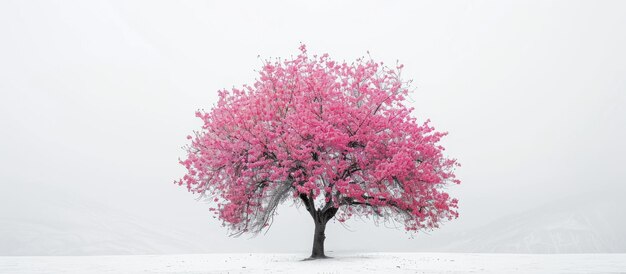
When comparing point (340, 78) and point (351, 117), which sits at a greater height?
point (340, 78)

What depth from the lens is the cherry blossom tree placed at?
2305cm

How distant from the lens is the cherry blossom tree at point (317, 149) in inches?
907

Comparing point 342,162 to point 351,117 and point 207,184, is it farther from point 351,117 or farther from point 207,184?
point 207,184

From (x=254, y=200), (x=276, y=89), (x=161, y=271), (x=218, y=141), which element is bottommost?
(x=161, y=271)

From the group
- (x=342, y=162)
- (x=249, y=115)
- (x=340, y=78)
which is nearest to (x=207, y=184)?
(x=249, y=115)

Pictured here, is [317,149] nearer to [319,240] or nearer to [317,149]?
[317,149]

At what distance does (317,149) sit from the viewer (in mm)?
24016

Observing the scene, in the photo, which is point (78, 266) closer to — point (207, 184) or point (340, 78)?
point (207, 184)

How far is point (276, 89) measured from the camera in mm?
25047

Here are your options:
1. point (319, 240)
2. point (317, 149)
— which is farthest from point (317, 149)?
point (319, 240)

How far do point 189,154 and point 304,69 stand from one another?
23.2 ft

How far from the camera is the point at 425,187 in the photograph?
2448 centimetres

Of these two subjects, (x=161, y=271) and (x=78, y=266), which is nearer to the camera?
(x=161, y=271)

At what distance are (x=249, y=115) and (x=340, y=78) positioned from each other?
540 centimetres
